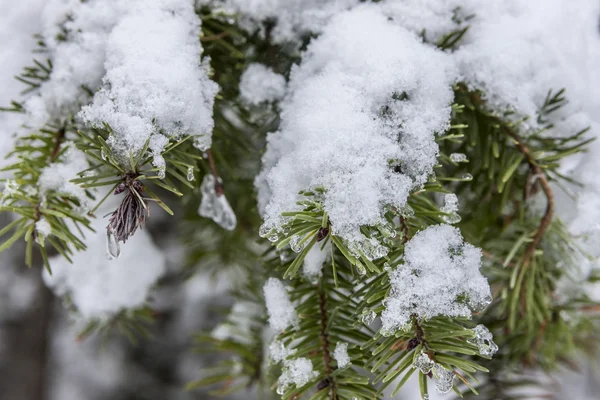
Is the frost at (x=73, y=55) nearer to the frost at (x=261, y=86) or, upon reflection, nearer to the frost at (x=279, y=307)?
the frost at (x=261, y=86)

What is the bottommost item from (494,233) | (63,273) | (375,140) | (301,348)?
(63,273)

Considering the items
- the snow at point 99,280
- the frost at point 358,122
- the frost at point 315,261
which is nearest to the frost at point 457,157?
the frost at point 358,122

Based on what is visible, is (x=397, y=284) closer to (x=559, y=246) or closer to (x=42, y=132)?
(x=559, y=246)

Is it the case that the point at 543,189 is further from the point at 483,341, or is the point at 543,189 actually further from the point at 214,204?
the point at 214,204

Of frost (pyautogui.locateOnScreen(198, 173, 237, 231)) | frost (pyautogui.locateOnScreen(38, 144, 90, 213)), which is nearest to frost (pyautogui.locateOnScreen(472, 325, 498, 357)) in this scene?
frost (pyautogui.locateOnScreen(198, 173, 237, 231))

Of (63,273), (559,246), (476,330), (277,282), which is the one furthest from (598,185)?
(63,273)

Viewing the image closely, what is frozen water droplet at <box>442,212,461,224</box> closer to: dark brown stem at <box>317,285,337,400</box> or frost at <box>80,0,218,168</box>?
dark brown stem at <box>317,285,337,400</box>
